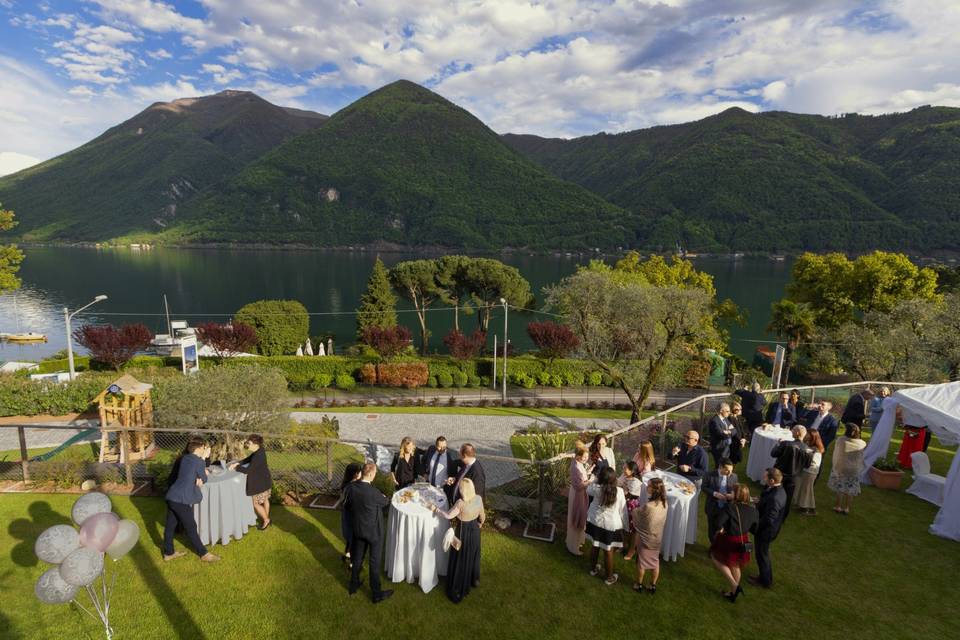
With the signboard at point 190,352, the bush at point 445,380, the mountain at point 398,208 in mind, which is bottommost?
the bush at point 445,380

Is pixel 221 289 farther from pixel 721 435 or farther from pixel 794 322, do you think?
pixel 721 435

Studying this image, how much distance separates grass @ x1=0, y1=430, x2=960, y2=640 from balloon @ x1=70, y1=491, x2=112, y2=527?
1.11 meters

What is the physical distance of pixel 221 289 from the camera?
262 ft

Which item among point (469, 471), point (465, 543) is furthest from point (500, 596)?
point (469, 471)

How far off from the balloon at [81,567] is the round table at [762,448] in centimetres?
1045

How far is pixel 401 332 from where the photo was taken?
27.6 meters

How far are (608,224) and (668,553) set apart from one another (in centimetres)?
17156

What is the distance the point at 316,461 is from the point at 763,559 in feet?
26.5

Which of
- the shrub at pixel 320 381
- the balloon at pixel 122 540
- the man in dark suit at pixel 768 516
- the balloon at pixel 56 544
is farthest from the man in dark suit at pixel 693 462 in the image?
the shrub at pixel 320 381

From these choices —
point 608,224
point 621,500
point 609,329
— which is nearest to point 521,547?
point 621,500

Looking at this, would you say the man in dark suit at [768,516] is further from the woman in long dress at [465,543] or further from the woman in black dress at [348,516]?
the woman in black dress at [348,516]

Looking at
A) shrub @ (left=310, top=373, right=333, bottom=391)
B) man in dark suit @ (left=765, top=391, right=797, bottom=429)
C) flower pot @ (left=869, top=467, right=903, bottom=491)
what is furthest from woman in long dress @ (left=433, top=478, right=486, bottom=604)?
shrub @ (left=310, top=373, right=333, bottom=391)

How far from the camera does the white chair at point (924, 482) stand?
8641mm

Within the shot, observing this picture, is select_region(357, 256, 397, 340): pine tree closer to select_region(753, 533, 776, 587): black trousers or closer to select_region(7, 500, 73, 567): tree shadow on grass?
select_region(7, 500, 73, 567): tree shadow on grass
